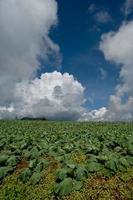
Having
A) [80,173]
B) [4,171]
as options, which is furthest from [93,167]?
[4,171]

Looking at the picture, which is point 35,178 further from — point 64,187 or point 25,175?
point 64,187

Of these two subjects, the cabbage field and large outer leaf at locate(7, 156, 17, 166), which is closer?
the cabbage field

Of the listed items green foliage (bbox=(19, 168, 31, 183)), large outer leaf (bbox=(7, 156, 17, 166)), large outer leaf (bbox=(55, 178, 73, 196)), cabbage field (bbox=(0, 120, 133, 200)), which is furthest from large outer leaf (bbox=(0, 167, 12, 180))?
large outer leaf (bbox=(55, 178, 73, 196))

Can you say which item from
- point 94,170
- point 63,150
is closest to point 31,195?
point 94,170

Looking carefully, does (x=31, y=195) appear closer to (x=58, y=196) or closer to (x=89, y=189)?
(x=58, y=196)

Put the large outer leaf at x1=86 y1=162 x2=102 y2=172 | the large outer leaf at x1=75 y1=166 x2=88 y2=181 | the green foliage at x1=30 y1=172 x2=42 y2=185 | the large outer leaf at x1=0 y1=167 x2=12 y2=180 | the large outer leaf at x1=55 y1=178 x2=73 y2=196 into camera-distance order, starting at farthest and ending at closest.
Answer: the large outer leaf at x1=0 y1=167 x2=12 y2=180
the green foliage at x1=30 y1=172 x2=42 y2=185
the large outer leaf at x1=86 y1=162 x2=102 y2=172
the large outer leaf at x1=75 y1=166 x2=88 y2=181
the large outer leaf at x1=55 y1=178 x2=73 y2=196

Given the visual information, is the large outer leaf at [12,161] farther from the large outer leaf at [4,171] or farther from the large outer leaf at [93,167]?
the large outer leaf at [93,167]

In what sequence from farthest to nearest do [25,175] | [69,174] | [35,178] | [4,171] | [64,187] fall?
[4,171], [25,175], [35,178], [69,174], [64,187]

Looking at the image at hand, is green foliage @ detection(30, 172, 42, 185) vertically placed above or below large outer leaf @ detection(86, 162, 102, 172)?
below

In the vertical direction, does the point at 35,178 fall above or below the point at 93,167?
below

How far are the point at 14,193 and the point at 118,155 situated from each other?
317cm

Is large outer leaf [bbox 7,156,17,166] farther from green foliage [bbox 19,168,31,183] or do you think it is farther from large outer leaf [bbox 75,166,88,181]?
large outer leaf [bbox 75,166,88,181]

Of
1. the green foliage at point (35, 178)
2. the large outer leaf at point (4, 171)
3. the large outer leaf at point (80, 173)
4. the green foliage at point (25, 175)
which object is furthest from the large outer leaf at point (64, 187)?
the large outer leaf at point (4, 171)

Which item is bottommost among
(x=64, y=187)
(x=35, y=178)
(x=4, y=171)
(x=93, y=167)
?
(x=64, y=187)
